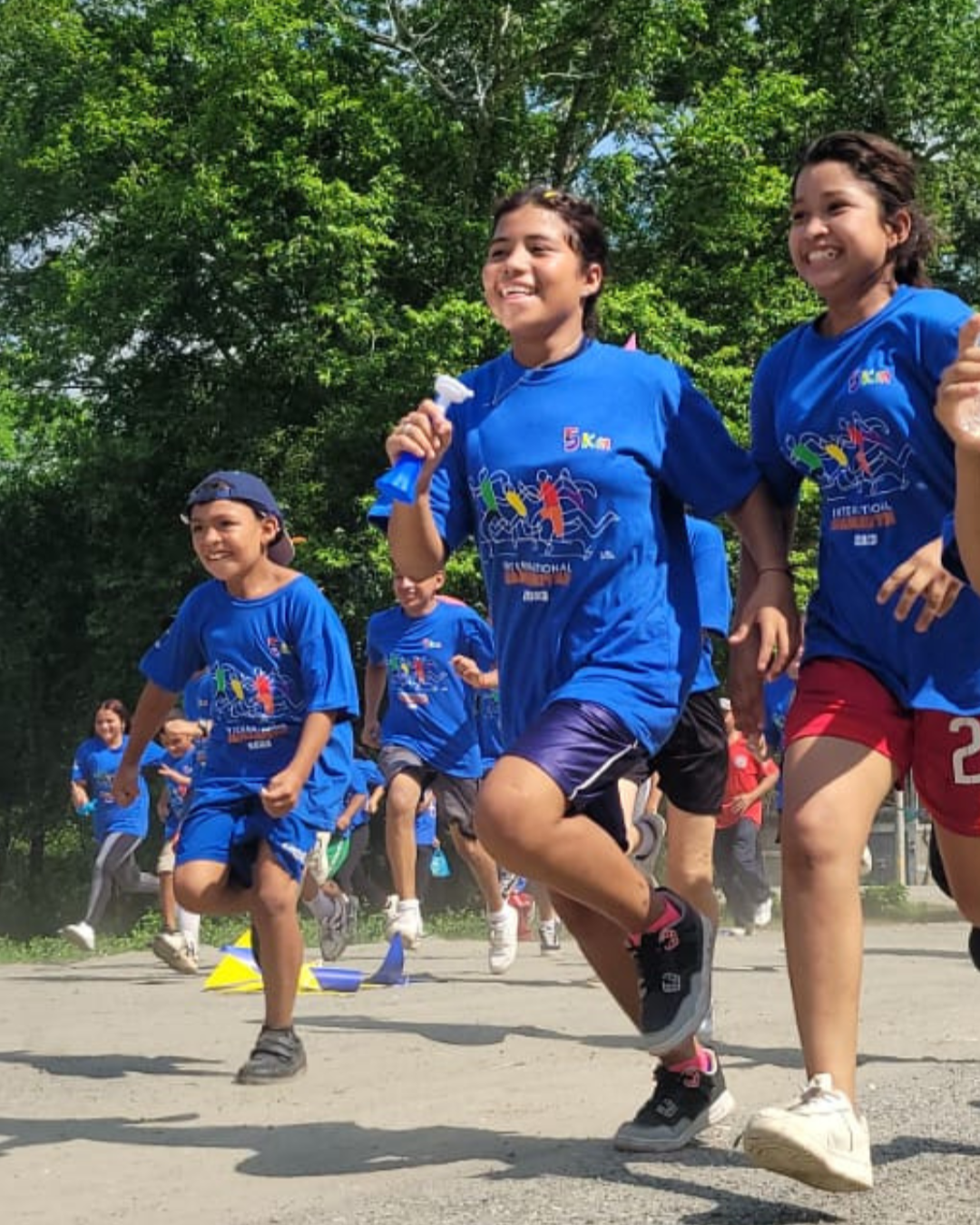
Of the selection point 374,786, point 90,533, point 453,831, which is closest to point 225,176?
point 90,533

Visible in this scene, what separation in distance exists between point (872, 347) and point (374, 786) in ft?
47.4

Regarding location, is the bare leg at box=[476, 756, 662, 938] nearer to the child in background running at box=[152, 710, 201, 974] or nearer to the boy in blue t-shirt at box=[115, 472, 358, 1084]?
the boy in blue t-shirt at box=[115, 472, 358, 1084]

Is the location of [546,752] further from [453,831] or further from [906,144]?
[906,144]

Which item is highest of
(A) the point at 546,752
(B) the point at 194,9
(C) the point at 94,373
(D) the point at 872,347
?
(B) the point at 194,9

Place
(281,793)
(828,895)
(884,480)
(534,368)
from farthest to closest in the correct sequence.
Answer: (281,793), (534,368), (884,480), (828,895)

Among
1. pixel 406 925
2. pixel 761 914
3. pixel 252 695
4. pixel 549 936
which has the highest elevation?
pixel 252 695

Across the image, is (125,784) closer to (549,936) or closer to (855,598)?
(855,598)

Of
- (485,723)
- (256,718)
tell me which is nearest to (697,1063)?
(256,718)

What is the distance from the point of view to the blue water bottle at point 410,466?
15.2 ft

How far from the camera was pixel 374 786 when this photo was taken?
A: 1864 cm

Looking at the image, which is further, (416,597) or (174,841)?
(174,841)

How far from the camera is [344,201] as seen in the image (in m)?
22.9

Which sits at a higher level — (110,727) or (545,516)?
(545,516)

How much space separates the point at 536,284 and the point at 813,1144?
2.23m
